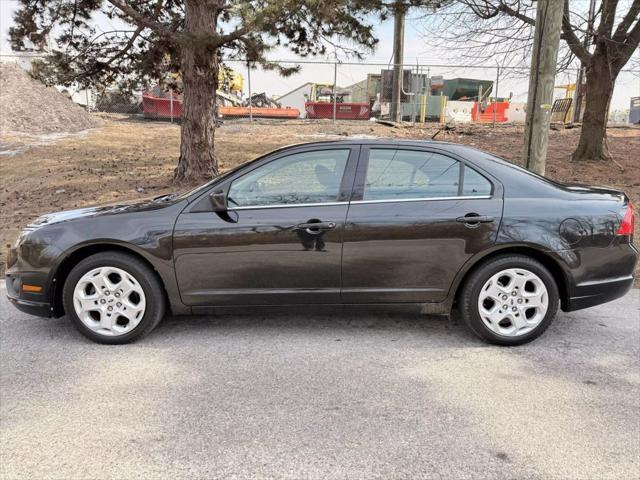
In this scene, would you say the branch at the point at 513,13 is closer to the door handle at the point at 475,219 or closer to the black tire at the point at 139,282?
the door handle at the point at 475,219

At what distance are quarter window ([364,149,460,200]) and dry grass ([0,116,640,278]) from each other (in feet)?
11.9

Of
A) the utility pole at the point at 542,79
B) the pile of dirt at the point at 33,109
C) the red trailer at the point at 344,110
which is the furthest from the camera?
the red trailer at the point at 344,110

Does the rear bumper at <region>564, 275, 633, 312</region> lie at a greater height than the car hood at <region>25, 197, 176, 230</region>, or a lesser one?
lesser

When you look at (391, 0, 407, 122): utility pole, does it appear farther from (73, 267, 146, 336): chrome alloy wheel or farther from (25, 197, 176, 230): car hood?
(73, 267, 146, 336): chrome alloy wheel

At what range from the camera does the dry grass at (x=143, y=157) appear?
9141 millimetres

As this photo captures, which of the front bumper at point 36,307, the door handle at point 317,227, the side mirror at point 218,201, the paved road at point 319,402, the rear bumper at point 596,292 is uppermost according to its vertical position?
the side mirror at point 218,201

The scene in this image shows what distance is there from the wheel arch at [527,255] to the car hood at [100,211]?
226 cm

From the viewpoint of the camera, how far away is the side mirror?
3.79m

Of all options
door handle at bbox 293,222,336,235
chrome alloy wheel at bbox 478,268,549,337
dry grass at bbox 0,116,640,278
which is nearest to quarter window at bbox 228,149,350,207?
door handle at bbox 293,222,336,235

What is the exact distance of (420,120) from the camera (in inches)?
810

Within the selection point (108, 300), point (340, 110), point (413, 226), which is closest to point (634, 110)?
point (340, 110)

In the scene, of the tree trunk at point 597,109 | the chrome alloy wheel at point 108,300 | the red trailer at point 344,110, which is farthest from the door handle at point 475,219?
the red trailer at point 344,110

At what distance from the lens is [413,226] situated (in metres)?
3.80

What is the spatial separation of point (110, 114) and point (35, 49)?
12.3 metres
